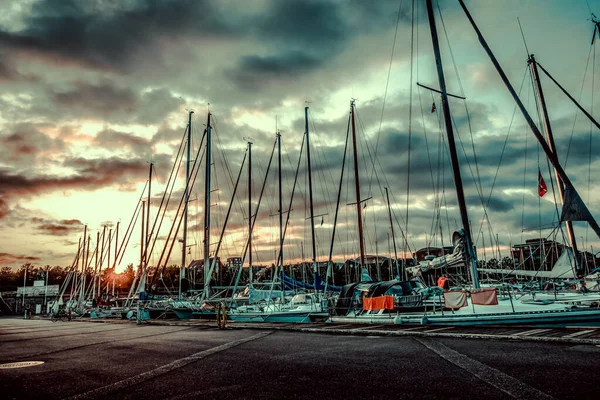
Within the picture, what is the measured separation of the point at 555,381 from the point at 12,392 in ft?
35.0

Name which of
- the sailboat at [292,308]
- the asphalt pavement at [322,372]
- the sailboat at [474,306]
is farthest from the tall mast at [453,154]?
the sailboat at [292,308]

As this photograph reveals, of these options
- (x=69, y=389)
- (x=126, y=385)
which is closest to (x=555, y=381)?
(x=126, y=385)

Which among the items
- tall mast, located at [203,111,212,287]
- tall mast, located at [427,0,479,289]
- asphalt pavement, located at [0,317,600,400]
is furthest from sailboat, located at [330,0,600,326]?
tall mast, located at [203,111,212,287]

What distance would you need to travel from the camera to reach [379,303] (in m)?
22.6

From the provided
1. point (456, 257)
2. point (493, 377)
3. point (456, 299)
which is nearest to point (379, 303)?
point (456, 299)

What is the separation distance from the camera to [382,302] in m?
22.4

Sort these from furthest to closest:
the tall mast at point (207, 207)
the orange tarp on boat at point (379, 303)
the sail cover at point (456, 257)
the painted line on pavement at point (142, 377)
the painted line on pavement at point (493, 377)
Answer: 1. the tall mast at point (207, 207)
2. the orange tarp on boat at point (379, 303)
3. the sail cover at point (456, 257)
4. the painted line on pavement at point (142, 377)
5. the painted line on pavement at point (493, 377)

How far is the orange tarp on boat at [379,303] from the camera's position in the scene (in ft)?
72.1

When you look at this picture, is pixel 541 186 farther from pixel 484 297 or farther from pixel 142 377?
pixel 142 377

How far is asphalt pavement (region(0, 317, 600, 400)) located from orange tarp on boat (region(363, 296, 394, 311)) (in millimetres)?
7304

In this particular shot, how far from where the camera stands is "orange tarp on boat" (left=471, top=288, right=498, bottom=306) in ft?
60.3

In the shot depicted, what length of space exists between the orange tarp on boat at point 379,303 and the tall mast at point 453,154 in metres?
4.86

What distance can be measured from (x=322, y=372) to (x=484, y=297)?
39.6 feet

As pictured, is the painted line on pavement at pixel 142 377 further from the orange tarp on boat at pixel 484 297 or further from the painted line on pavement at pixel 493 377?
the orange tarp on boat at pixel 484 297
